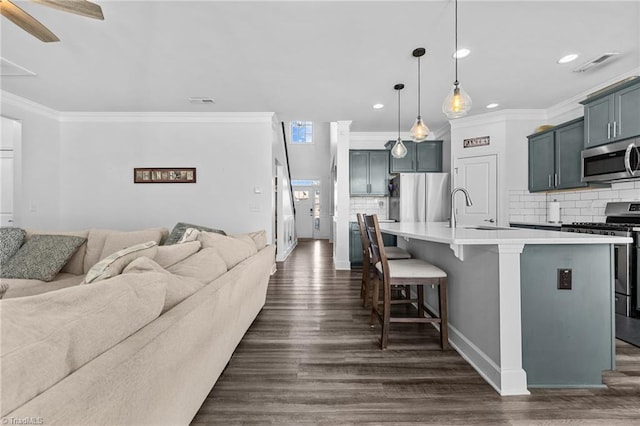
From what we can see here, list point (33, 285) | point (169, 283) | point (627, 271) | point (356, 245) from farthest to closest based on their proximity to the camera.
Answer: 1. point (356, 245)
2. point (627, 271)
3. point (33, 285)
4. point (169, 283)

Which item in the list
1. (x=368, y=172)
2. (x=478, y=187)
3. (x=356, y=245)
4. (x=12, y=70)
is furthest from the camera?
(x=368, y=172)

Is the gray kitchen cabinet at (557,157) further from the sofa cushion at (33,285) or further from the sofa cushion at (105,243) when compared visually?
the sofa cushion at (33,285)

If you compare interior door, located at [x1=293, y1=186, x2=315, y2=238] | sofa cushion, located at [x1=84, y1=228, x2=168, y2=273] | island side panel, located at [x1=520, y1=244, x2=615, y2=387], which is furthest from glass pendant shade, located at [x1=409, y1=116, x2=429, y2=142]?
interior door, located at [x1=293, y1=186, x2=315, y2=238]

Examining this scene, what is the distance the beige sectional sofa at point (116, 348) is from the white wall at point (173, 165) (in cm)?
334

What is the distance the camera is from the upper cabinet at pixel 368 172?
555cm

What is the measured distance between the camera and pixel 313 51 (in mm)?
2820

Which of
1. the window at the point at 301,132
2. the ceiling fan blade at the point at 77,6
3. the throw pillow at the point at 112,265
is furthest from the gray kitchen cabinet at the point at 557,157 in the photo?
Answer: the window at the point at 301,132

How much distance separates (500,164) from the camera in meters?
4.60

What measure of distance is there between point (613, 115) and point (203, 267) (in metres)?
4.33

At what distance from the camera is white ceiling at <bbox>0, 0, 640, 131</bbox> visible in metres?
2.27

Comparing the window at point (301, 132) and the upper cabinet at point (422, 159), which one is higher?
the window at point (301, 132)

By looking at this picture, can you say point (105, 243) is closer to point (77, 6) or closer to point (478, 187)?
point (77, 6)

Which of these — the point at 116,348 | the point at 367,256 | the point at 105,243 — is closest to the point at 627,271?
the point at 367,256

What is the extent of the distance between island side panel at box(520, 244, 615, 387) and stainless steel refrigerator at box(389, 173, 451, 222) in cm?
339
